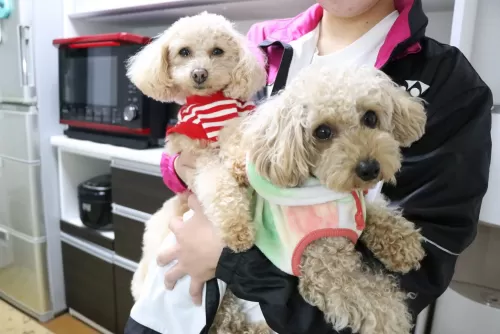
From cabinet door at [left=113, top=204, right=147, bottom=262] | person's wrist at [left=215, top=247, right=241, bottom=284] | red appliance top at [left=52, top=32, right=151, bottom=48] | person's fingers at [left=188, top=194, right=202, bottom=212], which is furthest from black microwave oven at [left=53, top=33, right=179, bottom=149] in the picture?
person's wrist at [left=215, top=247, right=241, bottom=284]

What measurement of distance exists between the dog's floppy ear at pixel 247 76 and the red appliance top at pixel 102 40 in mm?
850

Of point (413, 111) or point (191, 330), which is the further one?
point (191, 330)

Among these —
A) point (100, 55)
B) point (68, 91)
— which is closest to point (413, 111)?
point (100, 55)

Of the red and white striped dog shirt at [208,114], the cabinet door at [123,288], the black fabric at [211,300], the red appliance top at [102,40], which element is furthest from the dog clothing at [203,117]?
the cabinet door at [123,288]

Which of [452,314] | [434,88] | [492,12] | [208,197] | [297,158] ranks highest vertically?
[492,12]

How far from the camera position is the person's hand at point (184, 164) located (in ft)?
3.68

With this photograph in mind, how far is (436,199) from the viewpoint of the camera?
0.81 meters

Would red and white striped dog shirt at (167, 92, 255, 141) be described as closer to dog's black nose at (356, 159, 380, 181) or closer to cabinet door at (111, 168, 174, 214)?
dog's black nose at (356, 159, 380, 181)

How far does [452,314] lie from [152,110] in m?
1.44

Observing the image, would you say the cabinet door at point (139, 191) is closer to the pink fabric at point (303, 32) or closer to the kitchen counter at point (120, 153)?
the kitchen counter at point (120, 153)

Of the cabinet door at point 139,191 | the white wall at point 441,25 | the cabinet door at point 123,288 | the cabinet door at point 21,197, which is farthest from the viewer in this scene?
the cabinet door at point 21,197

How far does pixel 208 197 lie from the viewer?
0.93 metres

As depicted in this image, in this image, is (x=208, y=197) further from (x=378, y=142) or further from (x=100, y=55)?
(x=100, y=55)

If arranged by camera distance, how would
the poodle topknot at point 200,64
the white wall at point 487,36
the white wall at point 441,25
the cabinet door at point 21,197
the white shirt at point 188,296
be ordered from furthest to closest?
1. the cabinet door at point 21,197
2. the white wall at point 441,25
3. the white wall at point 487,36
4. the poodle topknot at point 200,64
5. the white shirt at point 188,296
